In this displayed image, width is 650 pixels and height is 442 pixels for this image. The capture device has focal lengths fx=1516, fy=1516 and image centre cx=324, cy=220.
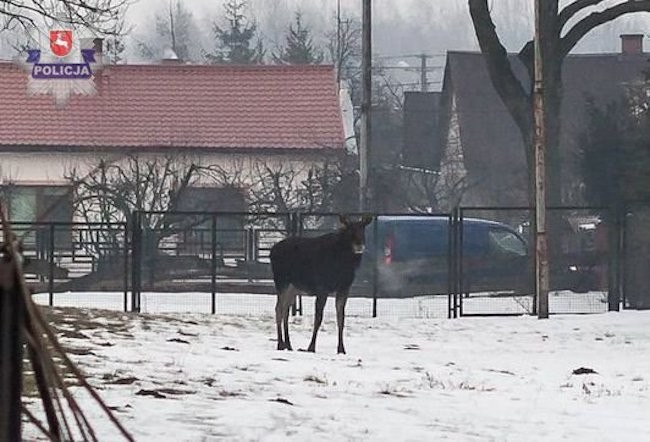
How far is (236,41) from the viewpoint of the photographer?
3196 inches

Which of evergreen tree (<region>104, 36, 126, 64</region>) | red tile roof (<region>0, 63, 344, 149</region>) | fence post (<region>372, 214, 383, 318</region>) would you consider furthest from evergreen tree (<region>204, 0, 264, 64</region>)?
fence post (<region>372, 214, 383, 318</region>)

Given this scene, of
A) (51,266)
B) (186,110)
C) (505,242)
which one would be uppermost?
(186,110)

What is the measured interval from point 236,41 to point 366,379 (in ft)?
223

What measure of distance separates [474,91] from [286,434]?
50377 mm

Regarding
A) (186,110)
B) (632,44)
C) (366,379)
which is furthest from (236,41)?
(366,379)

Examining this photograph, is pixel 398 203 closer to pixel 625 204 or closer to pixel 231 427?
pixel 625 204

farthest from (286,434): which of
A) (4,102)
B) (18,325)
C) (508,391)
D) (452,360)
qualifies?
(4,102)

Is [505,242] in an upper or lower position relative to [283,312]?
upper

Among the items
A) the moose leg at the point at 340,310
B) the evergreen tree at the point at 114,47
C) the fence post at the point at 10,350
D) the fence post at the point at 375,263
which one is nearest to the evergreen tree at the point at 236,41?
the evergreen tree at the point at 114,47

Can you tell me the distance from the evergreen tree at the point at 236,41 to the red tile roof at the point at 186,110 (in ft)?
102

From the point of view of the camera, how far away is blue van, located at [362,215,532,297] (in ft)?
89.2

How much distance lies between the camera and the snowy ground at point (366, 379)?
1039 cm

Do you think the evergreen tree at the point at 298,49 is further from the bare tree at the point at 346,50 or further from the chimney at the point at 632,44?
the chimney at the point at 632,44

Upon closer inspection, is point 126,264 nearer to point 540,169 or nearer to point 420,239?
point 420,239
